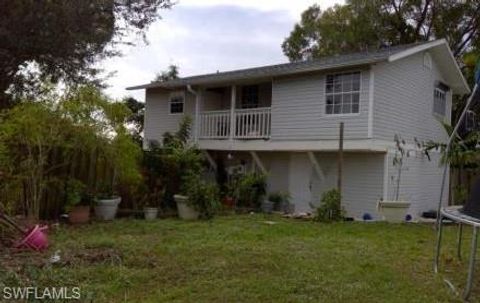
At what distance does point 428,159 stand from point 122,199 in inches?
398

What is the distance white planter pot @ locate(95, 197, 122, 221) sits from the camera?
12165mm

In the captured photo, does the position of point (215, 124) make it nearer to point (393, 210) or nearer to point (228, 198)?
point (228, 198)

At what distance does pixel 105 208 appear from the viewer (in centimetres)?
1223

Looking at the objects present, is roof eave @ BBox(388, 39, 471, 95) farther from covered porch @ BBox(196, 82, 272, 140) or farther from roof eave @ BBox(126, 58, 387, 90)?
covered porch @ BBox(196, 82, 272, 140)

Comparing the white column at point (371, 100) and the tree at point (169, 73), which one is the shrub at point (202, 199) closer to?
the white column at point (371, 100)

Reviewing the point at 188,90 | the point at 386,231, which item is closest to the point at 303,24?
the point at 188,90

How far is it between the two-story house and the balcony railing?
0.11 feet

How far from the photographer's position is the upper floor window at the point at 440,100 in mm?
19209

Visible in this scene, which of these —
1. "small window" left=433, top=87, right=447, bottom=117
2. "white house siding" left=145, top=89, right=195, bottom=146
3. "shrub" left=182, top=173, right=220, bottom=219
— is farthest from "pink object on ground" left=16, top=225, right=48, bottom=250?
"small window" left=433, top=87, right=447, bottom=117

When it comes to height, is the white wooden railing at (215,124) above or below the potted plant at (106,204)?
above

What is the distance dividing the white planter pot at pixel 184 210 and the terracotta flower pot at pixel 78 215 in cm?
239

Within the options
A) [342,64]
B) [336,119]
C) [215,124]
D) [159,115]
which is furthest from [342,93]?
[159,115]

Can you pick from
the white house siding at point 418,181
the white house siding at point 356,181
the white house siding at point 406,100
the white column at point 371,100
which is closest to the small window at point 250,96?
the white house siding at point 356,181

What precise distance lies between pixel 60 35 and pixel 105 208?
428 cm
